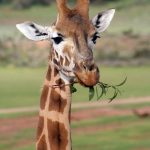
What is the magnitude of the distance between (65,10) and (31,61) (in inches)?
1383

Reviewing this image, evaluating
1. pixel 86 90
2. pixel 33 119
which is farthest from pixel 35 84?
pixel 33 119

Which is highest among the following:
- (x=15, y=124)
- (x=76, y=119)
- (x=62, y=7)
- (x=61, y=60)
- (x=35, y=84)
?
(x=35, y=84)

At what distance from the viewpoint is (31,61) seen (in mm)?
41594

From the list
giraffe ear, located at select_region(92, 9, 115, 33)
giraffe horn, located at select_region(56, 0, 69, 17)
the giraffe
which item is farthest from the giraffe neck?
giraffe ear, located at select_region(92, 9, 115, 33)

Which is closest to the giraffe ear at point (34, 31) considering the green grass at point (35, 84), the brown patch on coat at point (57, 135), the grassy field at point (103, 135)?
the brown patch on coat at point (57, 135)

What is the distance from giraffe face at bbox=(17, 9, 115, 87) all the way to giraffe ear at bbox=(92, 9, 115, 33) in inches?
5.9

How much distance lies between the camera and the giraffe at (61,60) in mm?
6398

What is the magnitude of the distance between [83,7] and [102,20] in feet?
1.29

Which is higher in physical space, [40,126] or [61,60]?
[61,60]

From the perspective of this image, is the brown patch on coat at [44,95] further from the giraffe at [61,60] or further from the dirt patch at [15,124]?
the dirt patch at [15,124]

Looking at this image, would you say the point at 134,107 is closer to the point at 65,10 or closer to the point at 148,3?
the point at 65,10

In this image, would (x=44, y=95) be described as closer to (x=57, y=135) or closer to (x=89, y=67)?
(x=57, y=135)

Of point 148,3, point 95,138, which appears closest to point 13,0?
point 148,3

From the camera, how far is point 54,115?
6.66 meters
